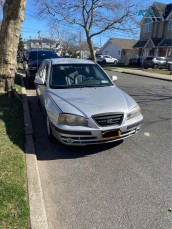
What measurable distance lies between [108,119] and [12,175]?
179 centimetres

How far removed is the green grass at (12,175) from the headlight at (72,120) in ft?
2.97

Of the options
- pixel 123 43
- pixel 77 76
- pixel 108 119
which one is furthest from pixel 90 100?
pixel 123 43

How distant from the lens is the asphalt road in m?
2.92

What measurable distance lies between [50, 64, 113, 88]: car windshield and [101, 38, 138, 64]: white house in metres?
43.8

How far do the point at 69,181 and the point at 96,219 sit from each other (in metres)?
0.90

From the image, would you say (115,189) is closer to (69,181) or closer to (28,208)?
(69,181)

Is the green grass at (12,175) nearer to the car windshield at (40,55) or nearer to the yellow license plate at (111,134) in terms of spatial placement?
the yellow license plate at (111,134)

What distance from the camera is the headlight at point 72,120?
4.18m

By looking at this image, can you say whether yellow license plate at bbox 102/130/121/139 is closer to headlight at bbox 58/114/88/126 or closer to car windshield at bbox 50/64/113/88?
headlight at bbox 58/114/88/126

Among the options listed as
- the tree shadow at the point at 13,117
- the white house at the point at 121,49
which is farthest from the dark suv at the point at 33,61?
the white house at the point at 121,49

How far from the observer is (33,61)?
1226cm

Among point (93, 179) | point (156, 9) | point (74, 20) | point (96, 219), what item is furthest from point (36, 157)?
point (156, 9)

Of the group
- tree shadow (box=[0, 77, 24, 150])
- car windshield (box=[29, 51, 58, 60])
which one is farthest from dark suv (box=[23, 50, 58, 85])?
tree shadow (box=[0, 77, 24, 150])

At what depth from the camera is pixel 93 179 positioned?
3730 mm
